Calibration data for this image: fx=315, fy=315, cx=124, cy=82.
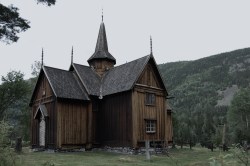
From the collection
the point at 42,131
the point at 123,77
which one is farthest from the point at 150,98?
the point at 42,131

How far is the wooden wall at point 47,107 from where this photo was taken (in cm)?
2817

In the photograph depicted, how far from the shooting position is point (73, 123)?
93.8 feet

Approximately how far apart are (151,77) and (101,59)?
7409 mm

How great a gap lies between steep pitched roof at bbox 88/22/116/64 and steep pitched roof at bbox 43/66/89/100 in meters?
4.42

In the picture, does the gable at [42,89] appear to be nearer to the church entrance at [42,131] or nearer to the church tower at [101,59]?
the church entrance at [42,131]

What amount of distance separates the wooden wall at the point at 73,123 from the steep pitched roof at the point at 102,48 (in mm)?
7277

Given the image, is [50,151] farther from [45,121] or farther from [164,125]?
[164,125]

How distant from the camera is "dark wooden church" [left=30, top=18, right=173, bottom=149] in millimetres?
27656

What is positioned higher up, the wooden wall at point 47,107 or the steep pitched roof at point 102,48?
the steep pitched roof at point 102,48

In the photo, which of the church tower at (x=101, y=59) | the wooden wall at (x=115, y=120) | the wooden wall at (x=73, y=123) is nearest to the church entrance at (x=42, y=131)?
the wooden wall at (x=73, y=123)

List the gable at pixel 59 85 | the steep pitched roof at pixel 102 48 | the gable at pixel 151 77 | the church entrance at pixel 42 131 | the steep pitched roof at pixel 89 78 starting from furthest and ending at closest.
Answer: the steep pitched roof at pixel 102 48 → the steep pitched roof at pixel 89 78 → the church entrance at pixel 42 131 → the gable at pixel 151 77 → the gable at pixel 59 85

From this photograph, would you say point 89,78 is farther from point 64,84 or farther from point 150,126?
point 150,126

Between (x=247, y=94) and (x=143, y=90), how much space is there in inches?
1648

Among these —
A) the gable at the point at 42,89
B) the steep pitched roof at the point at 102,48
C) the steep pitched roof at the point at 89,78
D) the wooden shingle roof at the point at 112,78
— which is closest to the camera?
the wooden shingle roof at the point at 112,78
